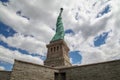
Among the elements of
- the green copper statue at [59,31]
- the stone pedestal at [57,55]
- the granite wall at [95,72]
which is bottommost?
the granite wall at [95,72]

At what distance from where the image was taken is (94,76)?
1046 cm

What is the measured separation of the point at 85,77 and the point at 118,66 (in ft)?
9.78

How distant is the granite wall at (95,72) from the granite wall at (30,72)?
1596 mm

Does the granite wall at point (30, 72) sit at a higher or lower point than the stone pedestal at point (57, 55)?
lower

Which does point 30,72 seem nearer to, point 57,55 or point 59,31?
point 57,55

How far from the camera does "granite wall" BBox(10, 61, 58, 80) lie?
34.7 feet

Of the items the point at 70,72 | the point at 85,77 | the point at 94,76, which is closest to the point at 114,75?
the point at 94,76

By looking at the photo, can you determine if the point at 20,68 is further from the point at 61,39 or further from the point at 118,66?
the point at 61,39

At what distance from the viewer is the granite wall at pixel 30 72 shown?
10.6 m

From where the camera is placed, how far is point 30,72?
11102mm

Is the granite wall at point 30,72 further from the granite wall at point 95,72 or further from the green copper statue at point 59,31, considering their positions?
the green copper statue at point 59,31

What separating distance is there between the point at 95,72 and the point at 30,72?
5.97 metres

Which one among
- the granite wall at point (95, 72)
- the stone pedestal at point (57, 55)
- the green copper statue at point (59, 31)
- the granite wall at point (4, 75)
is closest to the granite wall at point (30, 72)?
the granite wall at point (95, 72)

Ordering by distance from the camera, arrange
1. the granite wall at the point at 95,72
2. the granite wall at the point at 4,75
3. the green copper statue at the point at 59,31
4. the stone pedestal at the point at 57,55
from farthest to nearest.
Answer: the green copper statue at the point at 59,31 < the stone pedestal at the point at 57,55 < the granite wall at the point at 4,75 < the granite wall at the point at 95,72
